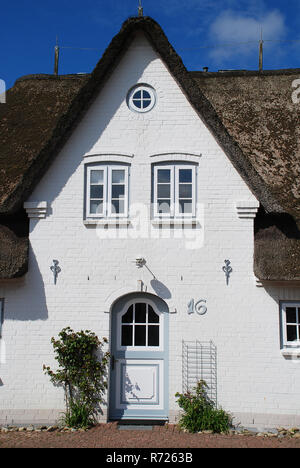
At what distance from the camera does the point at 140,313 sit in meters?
8.99

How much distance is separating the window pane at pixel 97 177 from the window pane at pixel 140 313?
8.88 feet

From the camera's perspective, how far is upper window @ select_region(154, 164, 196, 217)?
29.5 feet

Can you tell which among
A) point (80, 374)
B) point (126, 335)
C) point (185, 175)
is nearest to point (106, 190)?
point (185, 175)

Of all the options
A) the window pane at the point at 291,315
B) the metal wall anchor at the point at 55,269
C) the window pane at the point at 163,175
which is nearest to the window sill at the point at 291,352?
the window pane at the point at 291,315

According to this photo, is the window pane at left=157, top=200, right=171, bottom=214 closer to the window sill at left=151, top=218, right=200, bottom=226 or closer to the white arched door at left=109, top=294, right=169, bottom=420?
the window sill at left=151, top=218, right=200, bottom=226

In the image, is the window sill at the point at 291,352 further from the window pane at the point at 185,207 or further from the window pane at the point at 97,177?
the window pane at the point at 97,177

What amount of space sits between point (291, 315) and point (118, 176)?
177 inches

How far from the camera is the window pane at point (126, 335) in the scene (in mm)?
8891

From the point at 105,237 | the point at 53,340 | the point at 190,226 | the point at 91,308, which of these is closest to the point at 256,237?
the point at 190,226

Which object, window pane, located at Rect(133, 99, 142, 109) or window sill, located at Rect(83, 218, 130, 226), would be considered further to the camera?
window pane, located at Rect(133, 99, 142, 109)

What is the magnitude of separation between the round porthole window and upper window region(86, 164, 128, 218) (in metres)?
1.34

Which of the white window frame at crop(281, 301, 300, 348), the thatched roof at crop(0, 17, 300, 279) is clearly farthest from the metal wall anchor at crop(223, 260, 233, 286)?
the white window frame at crop(281, 301, 300, 348)

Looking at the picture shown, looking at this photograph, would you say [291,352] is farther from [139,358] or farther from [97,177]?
[97,177]

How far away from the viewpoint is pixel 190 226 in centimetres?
888
